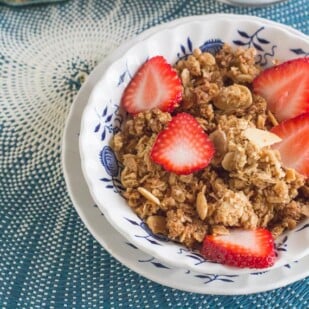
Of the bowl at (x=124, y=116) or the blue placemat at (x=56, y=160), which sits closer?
the bowl at (x=124, y=116)

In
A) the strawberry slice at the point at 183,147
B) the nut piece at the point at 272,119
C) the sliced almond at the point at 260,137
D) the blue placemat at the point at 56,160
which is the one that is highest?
the sliced almond at the point at 260,137

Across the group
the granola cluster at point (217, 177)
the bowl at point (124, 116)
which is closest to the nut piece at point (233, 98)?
the granola cluster at point (217, 177)

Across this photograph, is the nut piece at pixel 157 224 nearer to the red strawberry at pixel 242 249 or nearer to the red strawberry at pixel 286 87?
the red strawberry at pixel 242 249

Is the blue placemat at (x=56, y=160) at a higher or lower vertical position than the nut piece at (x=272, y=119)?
lower

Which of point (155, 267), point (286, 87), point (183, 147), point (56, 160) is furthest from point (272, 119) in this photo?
point (56, 160)
